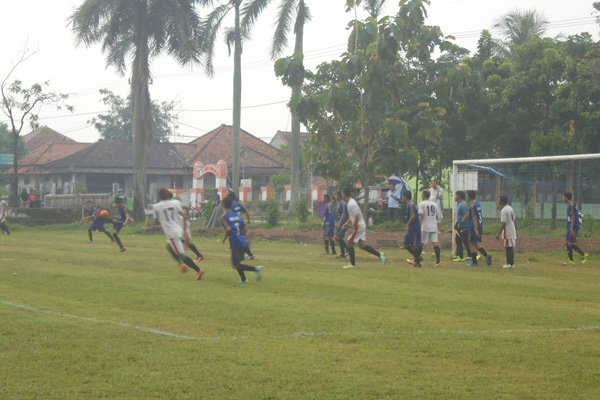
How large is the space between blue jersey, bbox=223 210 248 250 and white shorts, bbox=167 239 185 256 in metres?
0.99

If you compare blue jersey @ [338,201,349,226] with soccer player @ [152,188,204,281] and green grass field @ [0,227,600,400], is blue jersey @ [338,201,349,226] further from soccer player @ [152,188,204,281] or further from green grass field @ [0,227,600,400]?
soccer player @ [152,188,204,281]

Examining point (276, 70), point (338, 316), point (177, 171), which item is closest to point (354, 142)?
point (276, 70)

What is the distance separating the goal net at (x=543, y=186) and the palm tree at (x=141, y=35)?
1943cm

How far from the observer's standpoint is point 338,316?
10.9m

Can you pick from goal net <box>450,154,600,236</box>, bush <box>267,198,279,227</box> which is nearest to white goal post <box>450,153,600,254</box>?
goal net <box>450,154,600,236</box>

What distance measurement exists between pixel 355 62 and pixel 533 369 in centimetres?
2072

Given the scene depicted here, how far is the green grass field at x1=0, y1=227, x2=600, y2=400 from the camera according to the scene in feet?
22.9

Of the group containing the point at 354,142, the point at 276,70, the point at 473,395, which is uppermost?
the point at 276,70

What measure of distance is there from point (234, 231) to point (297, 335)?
6.15 meters

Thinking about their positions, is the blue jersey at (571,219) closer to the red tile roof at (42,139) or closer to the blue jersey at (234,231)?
the blue jersey at (234,231)

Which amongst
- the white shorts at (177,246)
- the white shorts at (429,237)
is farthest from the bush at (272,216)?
the white shorts at (177,246)

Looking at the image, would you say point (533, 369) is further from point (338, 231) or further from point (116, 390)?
point (338, 231)

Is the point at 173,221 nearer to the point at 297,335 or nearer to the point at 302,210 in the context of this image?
the point at 297,335

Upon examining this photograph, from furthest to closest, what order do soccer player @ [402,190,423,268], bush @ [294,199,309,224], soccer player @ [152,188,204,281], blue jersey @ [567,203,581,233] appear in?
1. bush @ [294,199,309,224]
2. blue jersey @ [567,203,581,233]
3. soccer player @ [402,190,423,268]
4. soccer player @ [152,188,204,281]
